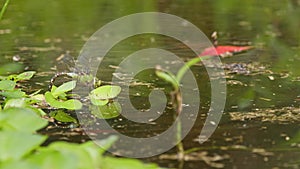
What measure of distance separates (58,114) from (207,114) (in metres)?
0.35

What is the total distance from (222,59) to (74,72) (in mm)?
652

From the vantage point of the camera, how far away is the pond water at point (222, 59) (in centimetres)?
115

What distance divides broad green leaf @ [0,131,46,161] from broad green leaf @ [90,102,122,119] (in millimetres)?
593

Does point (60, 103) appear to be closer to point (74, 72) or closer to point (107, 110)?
point (107, 110)

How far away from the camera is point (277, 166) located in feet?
3.42

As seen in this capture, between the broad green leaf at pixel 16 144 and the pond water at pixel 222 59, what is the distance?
0.34 metres

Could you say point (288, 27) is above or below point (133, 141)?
above

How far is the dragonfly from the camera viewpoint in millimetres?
1620

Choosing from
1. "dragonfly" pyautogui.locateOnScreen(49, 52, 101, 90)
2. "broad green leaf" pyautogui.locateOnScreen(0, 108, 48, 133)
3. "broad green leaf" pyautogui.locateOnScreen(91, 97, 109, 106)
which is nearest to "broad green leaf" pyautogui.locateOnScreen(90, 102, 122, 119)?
"broad green leaf" pyautogui.locateOnScreen(91, 97, 109, 106)

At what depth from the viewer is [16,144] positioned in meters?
0.77

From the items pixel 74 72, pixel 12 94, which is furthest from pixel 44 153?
pixel 74 72

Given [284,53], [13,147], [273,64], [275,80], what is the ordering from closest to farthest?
[13,147]
[275,80]
[273,64]
[284,53]

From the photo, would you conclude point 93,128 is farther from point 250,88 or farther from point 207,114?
point 250,88

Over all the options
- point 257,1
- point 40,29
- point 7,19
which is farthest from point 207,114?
point 257,1
